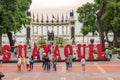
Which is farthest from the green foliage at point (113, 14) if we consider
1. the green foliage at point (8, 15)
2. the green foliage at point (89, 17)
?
the green foliage at point (8, 15)

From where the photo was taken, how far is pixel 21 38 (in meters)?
128

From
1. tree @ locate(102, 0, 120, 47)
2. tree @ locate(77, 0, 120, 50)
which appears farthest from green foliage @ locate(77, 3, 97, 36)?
tree @ locate(102, 0, 120, 47)

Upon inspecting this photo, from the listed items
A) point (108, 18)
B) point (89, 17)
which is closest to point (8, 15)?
point (108, 18)

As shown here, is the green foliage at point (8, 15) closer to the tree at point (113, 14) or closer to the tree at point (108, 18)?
the tree at point (108, 18)

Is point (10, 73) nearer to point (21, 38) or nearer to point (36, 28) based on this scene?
point (36, 28)

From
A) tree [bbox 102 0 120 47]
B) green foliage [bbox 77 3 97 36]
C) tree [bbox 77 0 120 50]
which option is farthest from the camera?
green foliage [bbox 77 3 97 36]

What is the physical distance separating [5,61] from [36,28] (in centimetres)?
7246

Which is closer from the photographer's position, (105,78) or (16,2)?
(105,78)

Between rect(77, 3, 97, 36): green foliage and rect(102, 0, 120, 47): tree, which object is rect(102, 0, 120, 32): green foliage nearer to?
rect(102, 0, 120, 47): tree

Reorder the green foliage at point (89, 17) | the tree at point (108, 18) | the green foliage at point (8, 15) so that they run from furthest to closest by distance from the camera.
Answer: the green foliage at point (89, 17)
the green foliage at point (8, 15)
the tree at point (108, 18)

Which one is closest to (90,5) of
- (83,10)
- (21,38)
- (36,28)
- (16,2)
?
(83,10)

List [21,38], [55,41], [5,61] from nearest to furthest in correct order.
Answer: [5,61], [55,41], [21,38]

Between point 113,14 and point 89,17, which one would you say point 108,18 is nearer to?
point 113,14

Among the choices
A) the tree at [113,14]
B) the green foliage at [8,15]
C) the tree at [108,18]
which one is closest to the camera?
the tree at [108,18]
